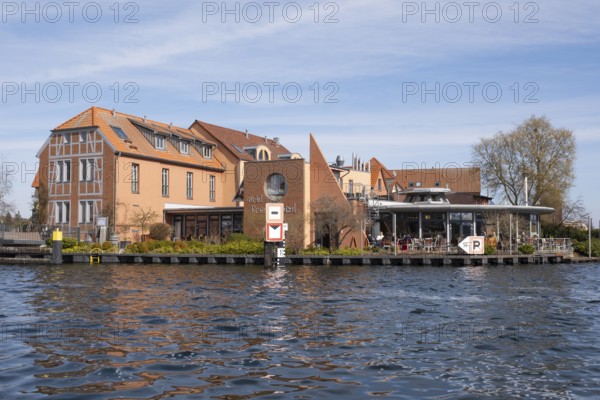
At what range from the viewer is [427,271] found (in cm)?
3556

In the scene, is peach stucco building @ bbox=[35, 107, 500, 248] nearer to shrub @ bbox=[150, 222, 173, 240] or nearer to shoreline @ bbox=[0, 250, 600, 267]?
shrub @ bbox=[150, 222, 173, 240]

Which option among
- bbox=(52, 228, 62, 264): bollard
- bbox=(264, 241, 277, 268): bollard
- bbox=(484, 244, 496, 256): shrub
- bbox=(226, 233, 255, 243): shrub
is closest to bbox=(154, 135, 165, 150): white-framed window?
bbox=(226, 233, 255, 243): shrub

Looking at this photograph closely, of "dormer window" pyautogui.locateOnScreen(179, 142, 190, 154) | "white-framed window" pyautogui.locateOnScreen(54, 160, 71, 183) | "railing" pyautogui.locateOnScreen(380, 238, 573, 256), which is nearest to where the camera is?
"railing" pyautogui.locateOnScreen(380, 238, 573, 256)

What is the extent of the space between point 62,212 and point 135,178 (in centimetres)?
680

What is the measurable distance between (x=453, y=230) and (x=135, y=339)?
4053cm

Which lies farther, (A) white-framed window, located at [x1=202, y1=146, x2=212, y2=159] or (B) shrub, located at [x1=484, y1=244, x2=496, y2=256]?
(A) white-framed window, located at [x1=202, y1=146, x2=212, y2=159]

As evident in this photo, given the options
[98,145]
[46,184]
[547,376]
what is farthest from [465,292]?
[46,184]

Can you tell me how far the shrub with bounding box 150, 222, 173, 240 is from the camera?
170ft

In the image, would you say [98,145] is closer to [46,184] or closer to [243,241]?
[46,184]

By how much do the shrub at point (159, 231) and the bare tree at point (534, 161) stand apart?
3025 cm

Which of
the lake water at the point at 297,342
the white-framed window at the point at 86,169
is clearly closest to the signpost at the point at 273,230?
the lake water at the point at 297,342

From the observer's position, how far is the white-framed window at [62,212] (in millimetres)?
54500

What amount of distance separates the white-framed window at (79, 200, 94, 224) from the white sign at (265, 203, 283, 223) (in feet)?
63.8

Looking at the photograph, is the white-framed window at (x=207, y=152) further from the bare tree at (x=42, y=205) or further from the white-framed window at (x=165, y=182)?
the bare tree at (x=42, y=205)
